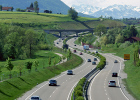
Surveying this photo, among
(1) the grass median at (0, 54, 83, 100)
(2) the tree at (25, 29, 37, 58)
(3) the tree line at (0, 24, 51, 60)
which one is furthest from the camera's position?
(2) the tree at (25, 29, 37, 58)

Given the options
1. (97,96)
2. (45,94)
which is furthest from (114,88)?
(45,94)

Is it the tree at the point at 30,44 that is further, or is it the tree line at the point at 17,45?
the tree at the point at 30,44

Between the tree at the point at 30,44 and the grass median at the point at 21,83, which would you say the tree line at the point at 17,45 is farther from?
the grass median at the point at 21,83

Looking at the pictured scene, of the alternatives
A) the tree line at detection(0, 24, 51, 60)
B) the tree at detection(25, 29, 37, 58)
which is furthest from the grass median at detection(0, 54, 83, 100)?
the tree at detection(25, 29, 37, 58)

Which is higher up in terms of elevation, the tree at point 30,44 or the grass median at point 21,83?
the tree at point 30,44

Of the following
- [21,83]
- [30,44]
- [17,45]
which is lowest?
[21,83]

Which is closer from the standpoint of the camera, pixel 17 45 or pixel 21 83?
pixel 21 83

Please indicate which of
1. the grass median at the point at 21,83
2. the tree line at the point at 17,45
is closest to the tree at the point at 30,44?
A: the tree line at the point at 17,45

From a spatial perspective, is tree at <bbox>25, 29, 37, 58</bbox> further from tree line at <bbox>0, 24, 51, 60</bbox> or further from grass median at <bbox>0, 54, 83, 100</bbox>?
grass median at <bbox>0, 54, 83, 100</bbox>

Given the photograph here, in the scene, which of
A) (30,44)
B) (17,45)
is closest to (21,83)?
(30,44)

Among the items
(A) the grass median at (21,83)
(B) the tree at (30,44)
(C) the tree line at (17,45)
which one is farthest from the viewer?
(B) the tree at (30,44)

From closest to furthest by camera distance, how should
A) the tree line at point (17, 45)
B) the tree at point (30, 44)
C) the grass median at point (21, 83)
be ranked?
the grass median at point (21, 83) → the tree line at point (17, 45) → the tree at point (30, 44)

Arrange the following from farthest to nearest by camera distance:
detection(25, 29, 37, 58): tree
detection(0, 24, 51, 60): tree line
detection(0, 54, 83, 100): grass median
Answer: detection(25, 29, 37, 58): tree, detection(0, 24, 51, 60): tree line, detection(0, 54, 83, 100): grass median

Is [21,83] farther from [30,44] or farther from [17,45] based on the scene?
[17,45]
